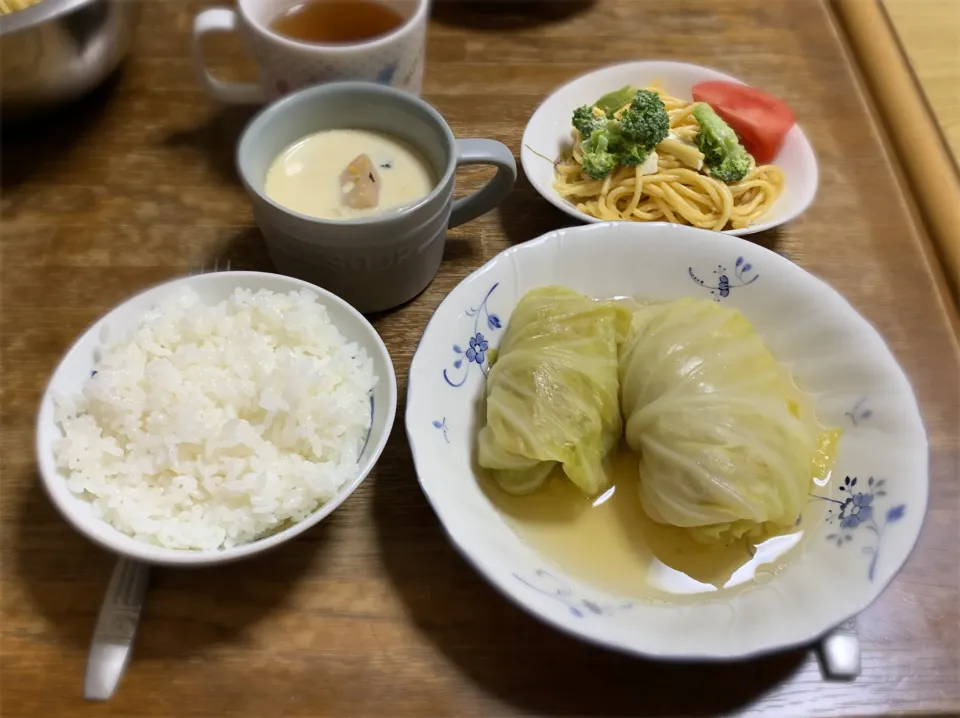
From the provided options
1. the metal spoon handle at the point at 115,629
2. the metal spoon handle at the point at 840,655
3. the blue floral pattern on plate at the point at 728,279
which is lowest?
the metal spoon handle at the point at 115,629

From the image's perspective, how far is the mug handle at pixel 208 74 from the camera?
5.37ft

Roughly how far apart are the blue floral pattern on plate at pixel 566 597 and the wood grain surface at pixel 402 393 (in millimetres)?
92

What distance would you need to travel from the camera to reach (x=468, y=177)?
5.96 ft

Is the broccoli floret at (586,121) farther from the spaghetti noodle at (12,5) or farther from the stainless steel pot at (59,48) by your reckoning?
the spaghetti noodle at (12,5)

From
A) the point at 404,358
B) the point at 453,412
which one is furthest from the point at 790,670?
the point at 404,358

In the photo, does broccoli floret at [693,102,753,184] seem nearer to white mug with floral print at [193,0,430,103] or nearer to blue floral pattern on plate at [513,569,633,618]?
white mug with floral print at [193,0,430,103]

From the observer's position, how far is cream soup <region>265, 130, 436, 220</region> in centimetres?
146

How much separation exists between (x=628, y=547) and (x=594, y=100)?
48.5 inches

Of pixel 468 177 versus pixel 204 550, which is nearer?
pixel 204 550

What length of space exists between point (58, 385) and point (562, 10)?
72.8 inches

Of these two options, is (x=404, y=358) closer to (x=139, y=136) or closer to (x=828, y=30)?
(x=139, y=136)

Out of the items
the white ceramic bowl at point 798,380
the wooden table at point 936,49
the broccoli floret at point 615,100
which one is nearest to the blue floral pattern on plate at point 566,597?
the white ceramic bowl at point 798,380

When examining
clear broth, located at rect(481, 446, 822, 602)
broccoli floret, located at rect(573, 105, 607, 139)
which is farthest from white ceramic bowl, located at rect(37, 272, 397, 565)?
broccoli floret, located at rect(573, 105, 607, 139)

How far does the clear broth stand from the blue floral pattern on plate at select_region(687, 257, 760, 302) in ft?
1.56
